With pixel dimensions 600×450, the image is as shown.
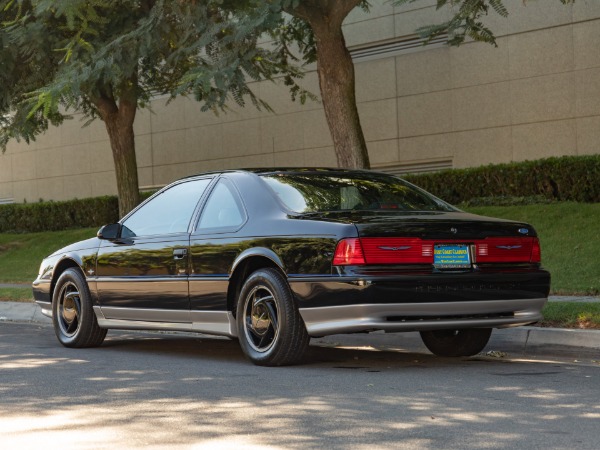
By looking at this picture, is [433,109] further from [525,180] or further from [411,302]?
[411,302]

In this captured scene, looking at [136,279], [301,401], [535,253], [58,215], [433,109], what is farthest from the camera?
[58,215]

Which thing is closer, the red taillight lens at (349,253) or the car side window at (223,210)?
the red taillight lens at (349,253)

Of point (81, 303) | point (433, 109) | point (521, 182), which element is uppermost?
point (433, 109)

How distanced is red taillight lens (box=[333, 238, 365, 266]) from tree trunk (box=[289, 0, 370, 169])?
7636mm

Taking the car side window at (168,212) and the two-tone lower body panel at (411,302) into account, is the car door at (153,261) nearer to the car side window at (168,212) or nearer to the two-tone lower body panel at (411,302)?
the car side window at (168,212)

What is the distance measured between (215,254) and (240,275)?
294 millimetres

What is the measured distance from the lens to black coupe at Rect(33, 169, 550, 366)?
7.83 metres

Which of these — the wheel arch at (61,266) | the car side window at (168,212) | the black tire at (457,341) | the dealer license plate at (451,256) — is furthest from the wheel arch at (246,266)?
the wheel arch at (61,266)

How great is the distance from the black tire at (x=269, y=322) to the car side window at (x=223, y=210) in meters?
0.59

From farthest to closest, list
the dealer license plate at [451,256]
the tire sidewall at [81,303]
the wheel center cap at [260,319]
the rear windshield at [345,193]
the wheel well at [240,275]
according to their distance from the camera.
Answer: the tire sidewall at [81,303]
the rear windshield at [345,193]
the wheel well at [240,275]
the wheel center cap at [260,319]
the dealer license plate at [451,256]

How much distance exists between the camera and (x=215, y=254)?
888 cm

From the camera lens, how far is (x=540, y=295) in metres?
8.43

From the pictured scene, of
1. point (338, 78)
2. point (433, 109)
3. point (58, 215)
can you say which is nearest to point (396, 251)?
point (338, 78)

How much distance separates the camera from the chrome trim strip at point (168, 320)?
29.0ft
